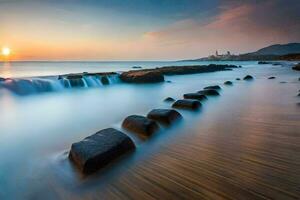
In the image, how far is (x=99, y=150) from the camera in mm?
4219

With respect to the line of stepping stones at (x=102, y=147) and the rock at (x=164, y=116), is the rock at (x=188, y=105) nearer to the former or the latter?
the rock at (x=164, y=116)

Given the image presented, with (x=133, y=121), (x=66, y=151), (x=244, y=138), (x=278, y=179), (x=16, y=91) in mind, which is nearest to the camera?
(x=278, y=179)

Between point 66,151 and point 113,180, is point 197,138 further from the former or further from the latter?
point 66,151

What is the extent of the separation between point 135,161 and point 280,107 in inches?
307

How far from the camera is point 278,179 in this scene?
352 cm

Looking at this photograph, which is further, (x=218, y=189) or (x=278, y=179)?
(x=278, y=179)

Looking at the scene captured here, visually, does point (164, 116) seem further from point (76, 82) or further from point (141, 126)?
point (76, 82)

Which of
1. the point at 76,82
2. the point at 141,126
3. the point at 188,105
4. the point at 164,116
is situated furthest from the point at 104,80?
the point at 141,126

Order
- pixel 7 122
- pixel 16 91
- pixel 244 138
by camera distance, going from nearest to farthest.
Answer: pixel 244 138 → pixel 7 122 → pixel 16 91

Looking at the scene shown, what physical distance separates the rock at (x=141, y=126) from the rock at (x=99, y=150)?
3.27ft

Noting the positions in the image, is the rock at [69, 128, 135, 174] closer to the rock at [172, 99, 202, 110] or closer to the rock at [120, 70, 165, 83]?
the rock at [172, 99, 202, 110]

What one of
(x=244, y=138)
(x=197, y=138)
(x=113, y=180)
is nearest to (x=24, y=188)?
(x=113, y=180)

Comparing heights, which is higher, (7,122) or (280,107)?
(7,122)

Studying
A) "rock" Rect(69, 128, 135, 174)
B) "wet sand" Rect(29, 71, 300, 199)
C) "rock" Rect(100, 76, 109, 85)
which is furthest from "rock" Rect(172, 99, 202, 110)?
"rock" Rect(100, 76, 109, 85)
